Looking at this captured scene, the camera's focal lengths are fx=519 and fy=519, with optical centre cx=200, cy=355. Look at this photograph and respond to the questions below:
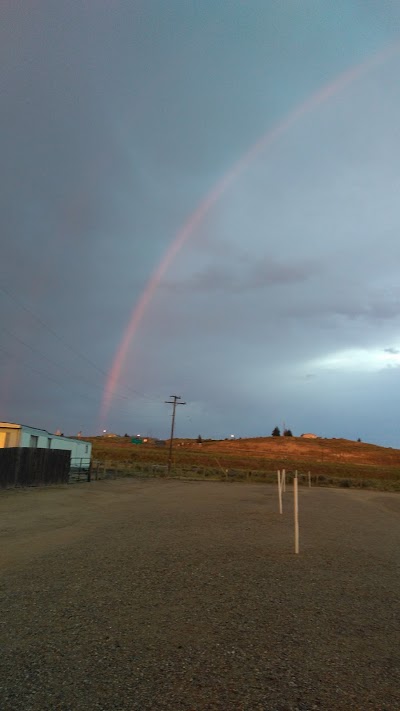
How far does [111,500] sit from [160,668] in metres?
18.4

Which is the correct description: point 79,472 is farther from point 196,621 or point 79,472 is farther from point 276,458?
point 276,458

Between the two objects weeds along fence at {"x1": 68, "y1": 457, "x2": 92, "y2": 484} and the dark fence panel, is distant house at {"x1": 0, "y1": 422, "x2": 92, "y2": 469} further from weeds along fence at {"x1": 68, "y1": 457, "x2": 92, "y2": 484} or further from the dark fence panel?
the dark fence panel

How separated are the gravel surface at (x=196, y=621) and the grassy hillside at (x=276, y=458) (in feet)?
134

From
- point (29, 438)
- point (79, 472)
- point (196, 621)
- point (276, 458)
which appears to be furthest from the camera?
point (276, 458)

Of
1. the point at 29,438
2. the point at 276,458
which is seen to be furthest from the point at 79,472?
the point at 276,458

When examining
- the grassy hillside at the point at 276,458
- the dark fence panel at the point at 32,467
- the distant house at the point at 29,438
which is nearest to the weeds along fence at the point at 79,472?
the distant house at the point at 29,438

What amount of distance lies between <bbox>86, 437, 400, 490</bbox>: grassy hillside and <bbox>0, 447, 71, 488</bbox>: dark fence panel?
25149 millimetres

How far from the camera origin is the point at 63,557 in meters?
9.60

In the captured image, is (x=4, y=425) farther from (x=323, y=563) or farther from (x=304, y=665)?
(x=304, y=665)

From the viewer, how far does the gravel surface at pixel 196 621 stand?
418cm

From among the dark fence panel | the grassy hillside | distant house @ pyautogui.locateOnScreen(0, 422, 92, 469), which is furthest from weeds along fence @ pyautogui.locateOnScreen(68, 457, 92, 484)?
the grassy hillside

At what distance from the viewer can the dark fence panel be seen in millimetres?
24453

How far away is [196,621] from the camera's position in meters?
6.03

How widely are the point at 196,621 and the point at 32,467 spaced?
74.3 feet
